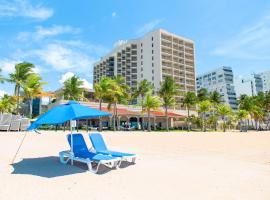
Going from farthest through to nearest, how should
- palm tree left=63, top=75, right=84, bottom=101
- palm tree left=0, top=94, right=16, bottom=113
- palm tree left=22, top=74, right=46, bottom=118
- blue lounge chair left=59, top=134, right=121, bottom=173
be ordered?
palm tree left=0, top=94, right=16, bottom=113, palm tree left=63, top=75, right=84, bottom=101, palm tree left=22, top=74, right=46, bottom=118, blue lounge chair left=59, top=134, right=121, bottom=173

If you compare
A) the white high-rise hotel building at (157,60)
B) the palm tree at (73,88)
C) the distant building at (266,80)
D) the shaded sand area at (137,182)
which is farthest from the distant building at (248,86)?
the shaded sand area at (137,182)

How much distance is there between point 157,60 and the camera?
282 feet

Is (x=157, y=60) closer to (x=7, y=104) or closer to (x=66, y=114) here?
(x=7, y=104)

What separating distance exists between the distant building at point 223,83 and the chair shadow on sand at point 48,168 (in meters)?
140

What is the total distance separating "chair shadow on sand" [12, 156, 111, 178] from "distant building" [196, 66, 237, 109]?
13995cm

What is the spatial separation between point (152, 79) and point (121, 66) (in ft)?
53.8

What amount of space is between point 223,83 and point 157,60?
234 ft

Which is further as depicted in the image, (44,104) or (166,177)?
(44,104)

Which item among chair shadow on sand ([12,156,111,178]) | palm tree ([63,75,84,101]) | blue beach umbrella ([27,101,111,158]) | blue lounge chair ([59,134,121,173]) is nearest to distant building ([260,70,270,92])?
palm tree ([63,75,84,101])

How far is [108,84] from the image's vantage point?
4591 cm

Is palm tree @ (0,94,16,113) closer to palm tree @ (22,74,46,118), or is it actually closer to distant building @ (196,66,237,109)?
palm tree @ (22,74,46,118)

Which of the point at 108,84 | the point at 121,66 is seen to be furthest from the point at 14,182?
the point at 121,66

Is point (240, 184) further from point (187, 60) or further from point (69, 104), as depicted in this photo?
point (187, 60)

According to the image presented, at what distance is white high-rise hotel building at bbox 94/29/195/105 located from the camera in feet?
284
